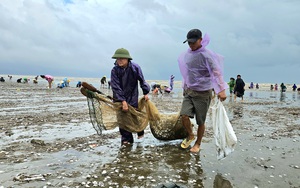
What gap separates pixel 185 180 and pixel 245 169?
1261 millimetres

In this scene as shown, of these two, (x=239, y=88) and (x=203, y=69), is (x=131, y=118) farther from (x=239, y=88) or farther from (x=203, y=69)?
(x=239, y=88)

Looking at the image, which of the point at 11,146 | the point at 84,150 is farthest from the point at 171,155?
the point at 11,146

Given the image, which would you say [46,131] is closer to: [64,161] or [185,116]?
[64,161]

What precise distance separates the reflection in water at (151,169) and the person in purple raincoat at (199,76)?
2.29 ft

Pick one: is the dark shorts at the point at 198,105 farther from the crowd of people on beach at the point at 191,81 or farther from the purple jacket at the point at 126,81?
the purple jacket at the point at 126,81

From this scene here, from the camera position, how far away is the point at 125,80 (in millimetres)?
6117

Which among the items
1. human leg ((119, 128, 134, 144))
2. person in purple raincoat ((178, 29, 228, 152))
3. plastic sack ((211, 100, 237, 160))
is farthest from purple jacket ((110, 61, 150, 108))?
plastic sack ((211, 100, 237, 160))

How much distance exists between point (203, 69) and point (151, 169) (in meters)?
2.31

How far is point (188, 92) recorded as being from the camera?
580 centimetres

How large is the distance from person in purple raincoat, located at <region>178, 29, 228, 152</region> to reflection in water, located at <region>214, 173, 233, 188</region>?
1477mm

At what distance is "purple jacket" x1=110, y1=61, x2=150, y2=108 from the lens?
605 cm

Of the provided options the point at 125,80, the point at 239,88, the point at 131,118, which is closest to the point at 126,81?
the point at 125,80

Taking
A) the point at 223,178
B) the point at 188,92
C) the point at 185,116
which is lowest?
the point at 223,178

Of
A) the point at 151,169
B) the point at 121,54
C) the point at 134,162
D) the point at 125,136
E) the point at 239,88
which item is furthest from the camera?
the point at 239,88
